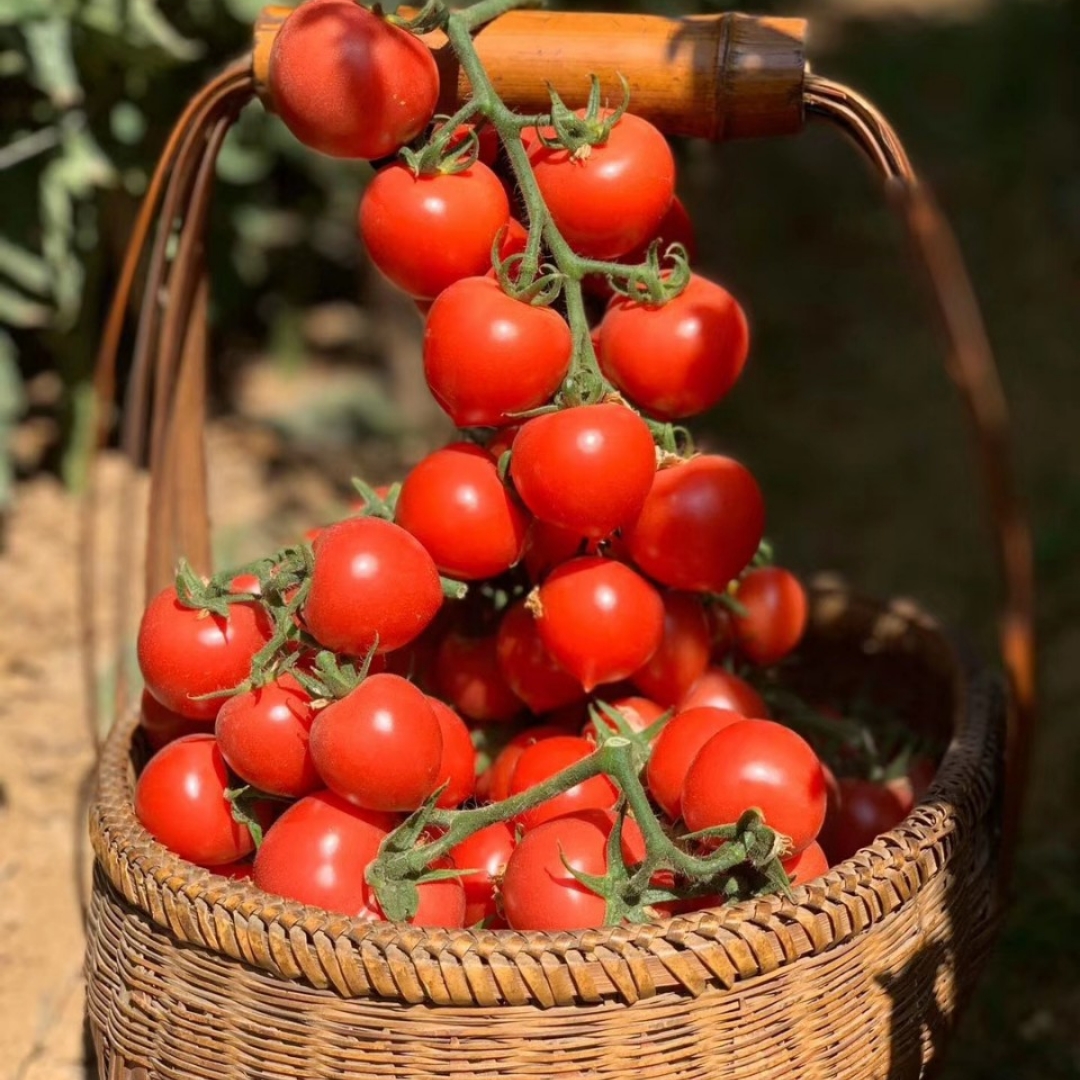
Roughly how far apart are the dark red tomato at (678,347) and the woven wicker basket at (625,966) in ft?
0.61

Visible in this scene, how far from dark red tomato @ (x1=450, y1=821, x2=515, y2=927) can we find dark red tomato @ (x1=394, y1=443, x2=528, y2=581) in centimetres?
22

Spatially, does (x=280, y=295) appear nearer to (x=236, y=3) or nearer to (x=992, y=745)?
(x=236, y=3)

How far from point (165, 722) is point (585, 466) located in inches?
19.3

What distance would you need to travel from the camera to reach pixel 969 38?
510 centimetres

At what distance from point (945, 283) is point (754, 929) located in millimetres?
490

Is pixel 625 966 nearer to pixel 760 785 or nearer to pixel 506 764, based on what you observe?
pixel 760 785

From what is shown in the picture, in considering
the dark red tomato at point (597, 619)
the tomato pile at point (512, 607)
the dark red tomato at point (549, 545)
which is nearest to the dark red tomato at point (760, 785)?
the tomato pile at point (512, 607)

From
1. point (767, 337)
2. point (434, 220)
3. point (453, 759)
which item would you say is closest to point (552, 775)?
point (453, 759)

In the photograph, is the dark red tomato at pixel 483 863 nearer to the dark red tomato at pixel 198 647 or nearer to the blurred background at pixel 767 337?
the dark red tomato at pixel 198 647

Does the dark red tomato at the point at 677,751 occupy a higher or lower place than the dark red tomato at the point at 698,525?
lower

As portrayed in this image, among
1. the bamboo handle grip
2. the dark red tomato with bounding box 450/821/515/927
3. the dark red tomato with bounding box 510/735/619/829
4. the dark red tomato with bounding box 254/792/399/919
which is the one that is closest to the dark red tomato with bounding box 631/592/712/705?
the dark red tomato with bounding box 510/735/619/829

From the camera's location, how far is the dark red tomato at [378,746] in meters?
1.12

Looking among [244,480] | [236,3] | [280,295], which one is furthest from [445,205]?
[280,295]

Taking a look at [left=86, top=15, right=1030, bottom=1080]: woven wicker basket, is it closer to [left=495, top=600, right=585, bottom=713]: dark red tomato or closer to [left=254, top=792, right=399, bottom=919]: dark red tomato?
[left=254, top=792, right=399, bottom=919]: dark red tomato
